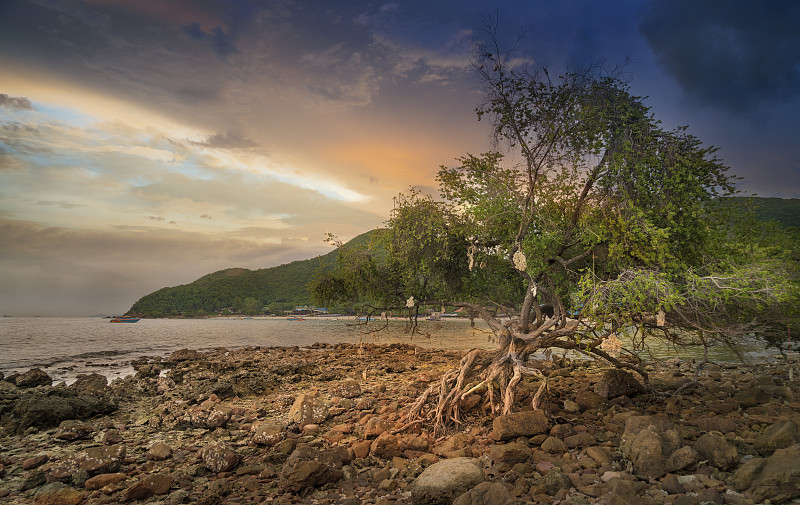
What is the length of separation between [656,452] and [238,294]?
14202 cm

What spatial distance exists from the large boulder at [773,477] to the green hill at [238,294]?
11376cm

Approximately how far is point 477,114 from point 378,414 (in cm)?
945

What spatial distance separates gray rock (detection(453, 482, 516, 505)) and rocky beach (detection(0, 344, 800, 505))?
2 centimetres

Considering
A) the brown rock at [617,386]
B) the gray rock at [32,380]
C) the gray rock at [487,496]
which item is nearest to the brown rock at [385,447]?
the gray rock at [487,496]

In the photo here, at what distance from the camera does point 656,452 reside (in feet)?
24.6

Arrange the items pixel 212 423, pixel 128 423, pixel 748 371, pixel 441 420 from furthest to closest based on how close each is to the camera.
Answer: pixel 748 371
pixel 128 423
pixel 212 423
pixel 441 420

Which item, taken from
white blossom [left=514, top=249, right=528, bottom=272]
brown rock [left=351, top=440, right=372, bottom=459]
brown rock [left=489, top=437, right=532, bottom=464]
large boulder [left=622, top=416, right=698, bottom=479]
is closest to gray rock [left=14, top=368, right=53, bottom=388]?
brown rock [left=351, top=440, right=372, bottom=459]

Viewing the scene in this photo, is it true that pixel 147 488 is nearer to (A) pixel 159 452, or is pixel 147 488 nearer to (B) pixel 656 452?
(A) pixel 159 452

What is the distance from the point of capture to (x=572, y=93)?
12.6m

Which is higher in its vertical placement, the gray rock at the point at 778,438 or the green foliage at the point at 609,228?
the green foliage at the point at 609,228

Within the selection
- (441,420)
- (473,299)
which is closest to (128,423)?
(441,420)

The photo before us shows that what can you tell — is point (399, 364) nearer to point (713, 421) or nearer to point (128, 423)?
point (128, 423)

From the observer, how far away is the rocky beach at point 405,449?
715 cm

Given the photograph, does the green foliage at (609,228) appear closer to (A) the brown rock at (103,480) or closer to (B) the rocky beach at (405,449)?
(B) the rocky beach at (405,449)
